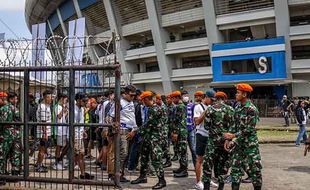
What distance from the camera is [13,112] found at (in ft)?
26.7

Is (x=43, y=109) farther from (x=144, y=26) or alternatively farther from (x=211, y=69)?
(x=144, y=26)

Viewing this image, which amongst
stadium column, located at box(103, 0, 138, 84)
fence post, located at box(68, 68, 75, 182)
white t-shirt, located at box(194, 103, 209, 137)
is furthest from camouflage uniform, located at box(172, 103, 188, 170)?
stadium column, located at box(103, 0, 138, 84)

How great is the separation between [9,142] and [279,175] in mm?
5763

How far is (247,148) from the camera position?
22.2ft

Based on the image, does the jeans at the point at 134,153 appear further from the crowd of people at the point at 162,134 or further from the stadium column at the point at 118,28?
the stadium column at the point at 118,28

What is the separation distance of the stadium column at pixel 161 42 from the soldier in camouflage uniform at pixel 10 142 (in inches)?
1155

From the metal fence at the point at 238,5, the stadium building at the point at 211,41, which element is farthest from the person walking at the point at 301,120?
the metal fence at the point at 238,5

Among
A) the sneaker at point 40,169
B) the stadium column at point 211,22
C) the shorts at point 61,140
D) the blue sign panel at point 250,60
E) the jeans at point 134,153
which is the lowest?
the sneaker at point 40,169

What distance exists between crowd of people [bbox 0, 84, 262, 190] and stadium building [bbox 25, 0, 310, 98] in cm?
1958

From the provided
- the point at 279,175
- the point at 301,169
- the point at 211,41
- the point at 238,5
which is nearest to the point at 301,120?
the point at 301,169

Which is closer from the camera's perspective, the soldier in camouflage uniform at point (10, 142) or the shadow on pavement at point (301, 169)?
the soldier in camouflage uniform at point (10, 142)

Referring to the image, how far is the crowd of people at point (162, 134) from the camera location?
→ 6.77 metres

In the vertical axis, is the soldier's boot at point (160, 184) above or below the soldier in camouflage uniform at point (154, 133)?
below

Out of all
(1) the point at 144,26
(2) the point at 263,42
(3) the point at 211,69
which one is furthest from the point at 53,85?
(1) the point at 144,26
